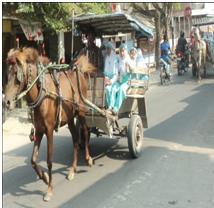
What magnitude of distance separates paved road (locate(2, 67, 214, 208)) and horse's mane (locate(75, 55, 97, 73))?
62.2 inches

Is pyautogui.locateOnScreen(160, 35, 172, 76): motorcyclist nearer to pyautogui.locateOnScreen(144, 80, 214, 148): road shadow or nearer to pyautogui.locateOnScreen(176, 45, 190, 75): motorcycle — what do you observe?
pyautogui.locateOnScreen(176, 45, 190, 75): motorcycle

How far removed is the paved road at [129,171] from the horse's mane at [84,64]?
1580 mm

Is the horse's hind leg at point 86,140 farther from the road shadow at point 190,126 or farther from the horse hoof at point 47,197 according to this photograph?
the road shadow at point 190,126

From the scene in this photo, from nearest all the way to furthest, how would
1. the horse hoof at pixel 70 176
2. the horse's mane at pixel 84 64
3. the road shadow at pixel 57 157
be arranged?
the road shadow at pixel 57 157 < the horse hoof at pixel 70 176 < the horse's mane at pixel 84 64

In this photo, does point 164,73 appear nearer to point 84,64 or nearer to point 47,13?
point 47,13

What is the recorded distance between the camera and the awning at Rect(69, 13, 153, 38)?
852 centimetres

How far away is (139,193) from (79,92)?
2024 millimetres

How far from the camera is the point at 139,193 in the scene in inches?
262

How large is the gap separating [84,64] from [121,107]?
108 cm

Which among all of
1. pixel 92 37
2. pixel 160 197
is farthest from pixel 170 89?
pixel 160 197

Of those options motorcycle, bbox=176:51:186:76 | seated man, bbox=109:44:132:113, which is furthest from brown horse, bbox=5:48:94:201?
motorcycle, bbox=176:51:186:76

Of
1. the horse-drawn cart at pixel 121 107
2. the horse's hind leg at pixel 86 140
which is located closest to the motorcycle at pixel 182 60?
the horse-drawn cart at pixel 121 107

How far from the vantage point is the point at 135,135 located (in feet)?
28.2

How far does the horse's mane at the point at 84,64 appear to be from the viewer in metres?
8.16
